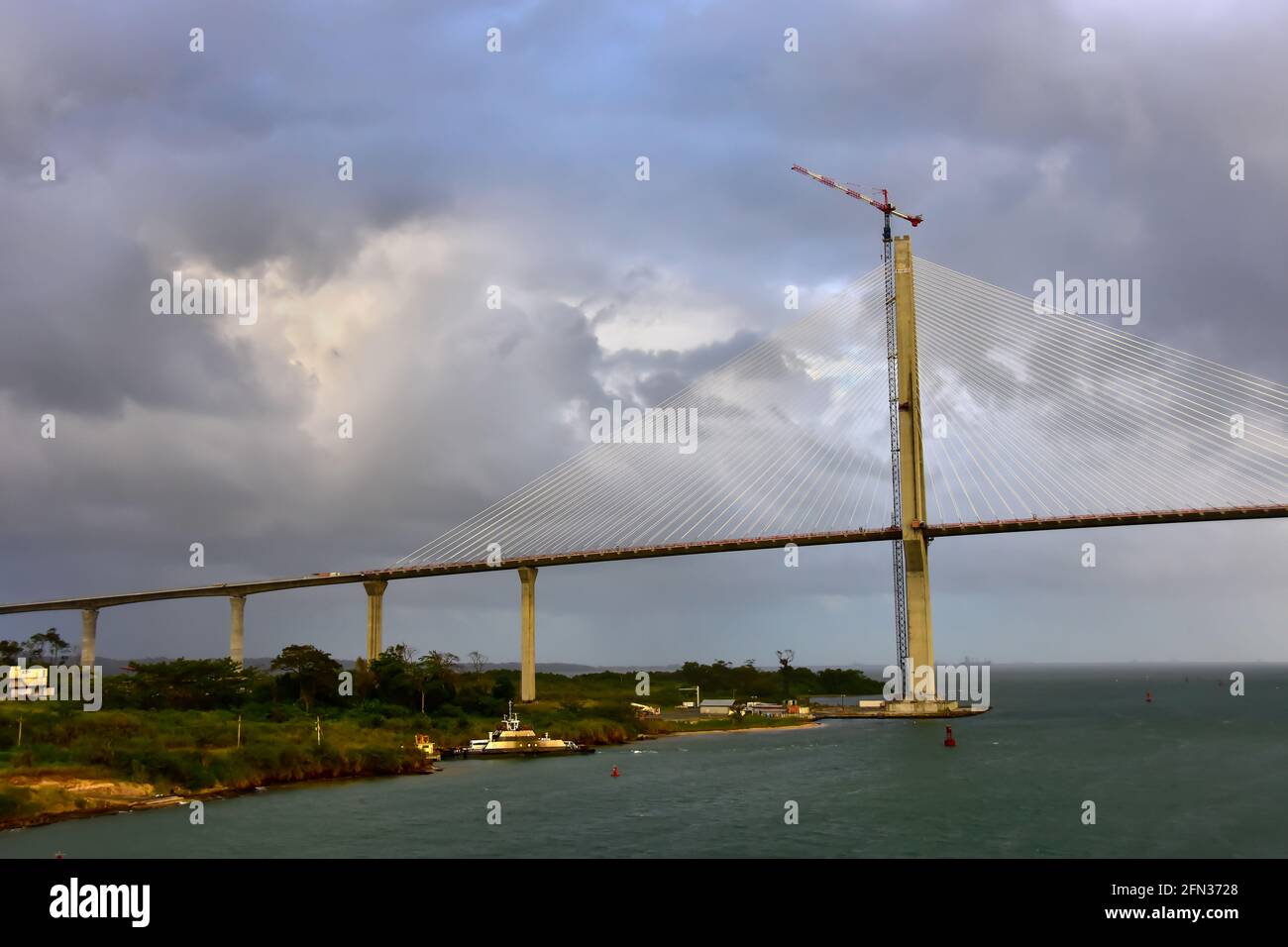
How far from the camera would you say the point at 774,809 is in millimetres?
49594

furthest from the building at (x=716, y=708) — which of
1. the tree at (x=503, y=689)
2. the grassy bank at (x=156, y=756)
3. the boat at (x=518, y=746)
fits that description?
the grassy bank at (x=156, y=756)

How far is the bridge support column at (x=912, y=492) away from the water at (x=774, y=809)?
1991cm

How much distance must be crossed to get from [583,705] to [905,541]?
33.2 metres

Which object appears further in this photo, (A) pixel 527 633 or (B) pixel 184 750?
(A) pixel 527 633

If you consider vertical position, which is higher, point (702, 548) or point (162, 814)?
point (702, 548)

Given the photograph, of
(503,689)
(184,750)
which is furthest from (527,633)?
(184,750)

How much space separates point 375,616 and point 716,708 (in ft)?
130

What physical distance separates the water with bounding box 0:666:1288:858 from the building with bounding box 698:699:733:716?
39988mm

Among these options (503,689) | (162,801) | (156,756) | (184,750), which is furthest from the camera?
(503,689)

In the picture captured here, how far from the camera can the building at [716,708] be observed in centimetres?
11888

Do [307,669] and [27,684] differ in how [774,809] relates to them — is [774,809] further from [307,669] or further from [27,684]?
[27,684]

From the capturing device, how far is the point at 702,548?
341 ft
